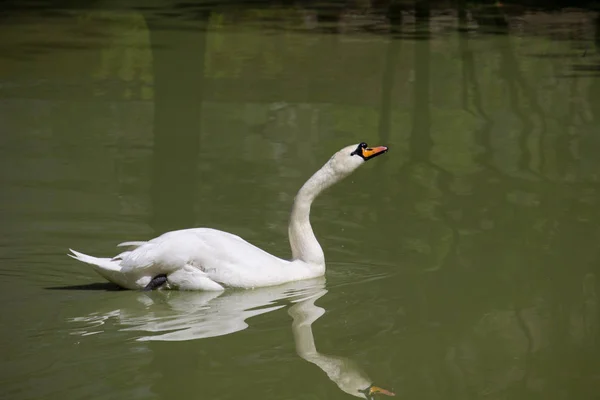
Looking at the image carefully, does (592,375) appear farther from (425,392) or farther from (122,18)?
(122,18)

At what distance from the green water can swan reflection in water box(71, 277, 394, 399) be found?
0.02 metres

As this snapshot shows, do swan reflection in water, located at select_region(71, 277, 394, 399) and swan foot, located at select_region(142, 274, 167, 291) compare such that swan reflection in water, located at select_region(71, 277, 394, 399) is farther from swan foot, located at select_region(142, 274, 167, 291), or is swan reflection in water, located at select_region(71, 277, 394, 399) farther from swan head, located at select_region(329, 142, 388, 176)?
swan head, located at select_region(329, 142, 388, 176)

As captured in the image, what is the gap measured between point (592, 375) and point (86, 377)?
2803mm

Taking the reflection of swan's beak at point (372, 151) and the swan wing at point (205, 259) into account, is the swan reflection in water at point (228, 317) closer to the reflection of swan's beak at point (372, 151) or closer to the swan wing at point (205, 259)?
the swan wing at point (205, 259)

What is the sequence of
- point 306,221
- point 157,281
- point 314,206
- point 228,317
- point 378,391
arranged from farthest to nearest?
point 314,206, point 306,221, point 157,281, point 228,317, point 378,391

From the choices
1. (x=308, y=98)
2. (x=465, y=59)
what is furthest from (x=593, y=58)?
(x=308, y=98)

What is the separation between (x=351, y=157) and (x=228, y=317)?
154cm

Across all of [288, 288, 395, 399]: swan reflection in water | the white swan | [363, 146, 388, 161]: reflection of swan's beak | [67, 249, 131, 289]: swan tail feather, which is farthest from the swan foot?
[363, 146, 388, 161]: reflection of swan's beak

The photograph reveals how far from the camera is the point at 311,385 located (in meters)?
6.18

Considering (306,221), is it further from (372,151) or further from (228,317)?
(228,317)

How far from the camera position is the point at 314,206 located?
9.96 m

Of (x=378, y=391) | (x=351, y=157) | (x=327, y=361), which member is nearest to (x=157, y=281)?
(x=351, y=157)

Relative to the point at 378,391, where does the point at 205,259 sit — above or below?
above

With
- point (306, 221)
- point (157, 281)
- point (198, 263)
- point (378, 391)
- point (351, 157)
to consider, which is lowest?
point (378, 391)
